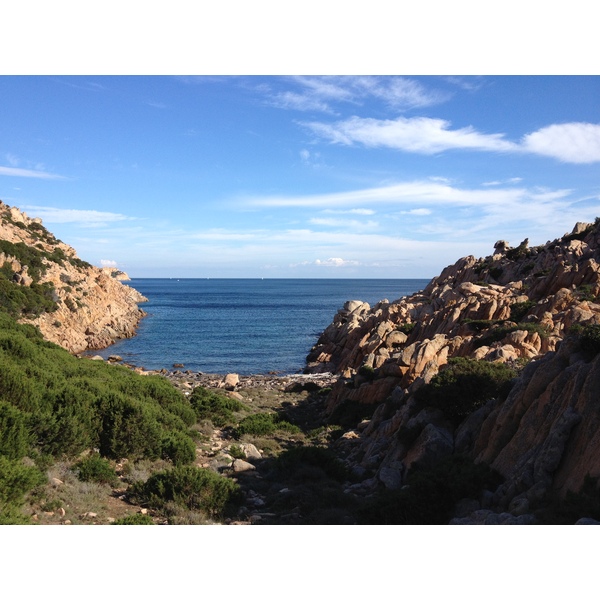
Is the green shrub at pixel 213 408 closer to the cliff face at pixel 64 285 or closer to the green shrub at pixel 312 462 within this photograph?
the green shrub at pixel 312 462

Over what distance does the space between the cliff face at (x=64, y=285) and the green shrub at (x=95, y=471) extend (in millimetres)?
43797

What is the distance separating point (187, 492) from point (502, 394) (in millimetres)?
10225

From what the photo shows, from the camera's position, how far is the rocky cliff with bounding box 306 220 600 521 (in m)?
9.99

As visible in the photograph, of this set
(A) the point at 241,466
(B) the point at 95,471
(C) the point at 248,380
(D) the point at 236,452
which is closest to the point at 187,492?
(B) the point at 95,471

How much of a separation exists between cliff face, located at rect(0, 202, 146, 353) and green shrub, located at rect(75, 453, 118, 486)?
43.8 metres


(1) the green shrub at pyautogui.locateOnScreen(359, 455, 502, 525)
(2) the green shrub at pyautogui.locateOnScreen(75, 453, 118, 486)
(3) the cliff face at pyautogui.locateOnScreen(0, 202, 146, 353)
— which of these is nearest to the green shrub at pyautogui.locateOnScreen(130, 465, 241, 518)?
(2) the green shrub at pyautogui.locateOnScreen(75, 453, 118, 486)

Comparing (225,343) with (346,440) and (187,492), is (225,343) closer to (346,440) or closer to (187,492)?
(346,440)

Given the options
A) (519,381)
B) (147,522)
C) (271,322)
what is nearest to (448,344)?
(519,381)

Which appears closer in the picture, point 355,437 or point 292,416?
point 355,437

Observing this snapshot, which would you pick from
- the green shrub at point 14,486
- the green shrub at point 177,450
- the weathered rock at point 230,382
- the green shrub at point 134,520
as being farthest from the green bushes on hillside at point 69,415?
the weathered rock at point 230,382

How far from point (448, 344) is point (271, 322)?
222 ft

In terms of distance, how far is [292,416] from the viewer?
29.6m

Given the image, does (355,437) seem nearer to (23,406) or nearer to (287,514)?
(287,514)

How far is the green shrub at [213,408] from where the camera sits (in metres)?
24.2
